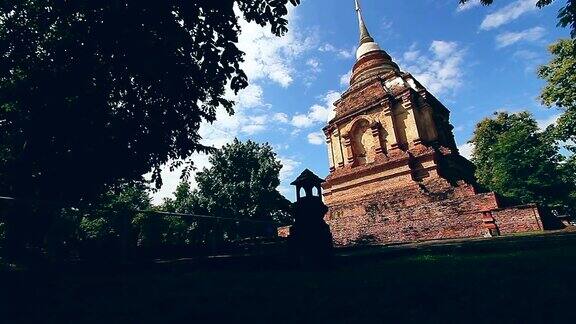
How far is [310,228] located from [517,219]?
8811 millimetres

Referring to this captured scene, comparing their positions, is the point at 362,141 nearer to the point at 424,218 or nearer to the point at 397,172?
the point at 397,172

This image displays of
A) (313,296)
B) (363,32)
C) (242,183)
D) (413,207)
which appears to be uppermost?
(363,32)

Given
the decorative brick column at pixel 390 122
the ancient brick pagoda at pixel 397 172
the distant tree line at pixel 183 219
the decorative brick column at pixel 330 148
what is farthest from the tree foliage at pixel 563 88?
the distant tree line at pixel 183 219

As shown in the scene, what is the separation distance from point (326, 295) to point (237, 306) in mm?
963

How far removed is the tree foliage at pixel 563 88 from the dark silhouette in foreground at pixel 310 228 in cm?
1857

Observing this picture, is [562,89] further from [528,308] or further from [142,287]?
[142,287]

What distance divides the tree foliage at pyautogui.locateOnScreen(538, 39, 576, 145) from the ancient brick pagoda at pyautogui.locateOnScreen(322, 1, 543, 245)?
5.40 m

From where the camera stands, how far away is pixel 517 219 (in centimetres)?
1166

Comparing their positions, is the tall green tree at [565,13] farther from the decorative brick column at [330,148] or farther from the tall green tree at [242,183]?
the tall green tree at [242,183]

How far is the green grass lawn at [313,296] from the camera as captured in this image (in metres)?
2.46

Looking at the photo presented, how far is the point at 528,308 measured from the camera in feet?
7.72

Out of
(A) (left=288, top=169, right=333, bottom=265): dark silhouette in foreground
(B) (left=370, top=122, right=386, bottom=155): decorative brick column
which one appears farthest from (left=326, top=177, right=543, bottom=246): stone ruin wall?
(A) (left=288, top=169, right=333, bottom=265): dark silhouette in foreground

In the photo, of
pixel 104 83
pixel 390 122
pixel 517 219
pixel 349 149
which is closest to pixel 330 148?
pixel 349 149

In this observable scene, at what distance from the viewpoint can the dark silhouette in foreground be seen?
670 cm
